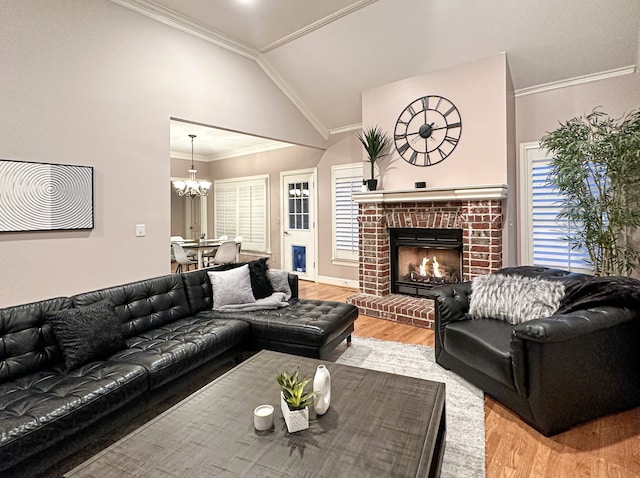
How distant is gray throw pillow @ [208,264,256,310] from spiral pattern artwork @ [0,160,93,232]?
1.34 m

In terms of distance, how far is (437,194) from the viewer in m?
4.33

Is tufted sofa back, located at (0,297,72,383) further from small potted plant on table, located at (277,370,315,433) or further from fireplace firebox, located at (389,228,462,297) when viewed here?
fireplace firebox, located at (389,228,462,297)

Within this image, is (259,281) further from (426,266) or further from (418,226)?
(426,266)

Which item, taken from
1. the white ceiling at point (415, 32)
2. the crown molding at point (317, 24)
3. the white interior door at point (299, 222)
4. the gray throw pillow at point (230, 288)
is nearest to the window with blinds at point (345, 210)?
the white interior door at point (299, 222)

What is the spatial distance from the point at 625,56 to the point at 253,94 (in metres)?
4.28

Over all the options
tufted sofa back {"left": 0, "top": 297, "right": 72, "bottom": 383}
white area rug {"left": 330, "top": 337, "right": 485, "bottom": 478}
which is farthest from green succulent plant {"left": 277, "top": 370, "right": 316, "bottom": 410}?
tufted sofa back {"left": 0, "top": 297, "right": 72, "bottom": 383}

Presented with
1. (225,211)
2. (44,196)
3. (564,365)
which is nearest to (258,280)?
(44,196)

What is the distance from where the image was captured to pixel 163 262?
402 centimetres

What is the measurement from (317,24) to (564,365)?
4222 mm

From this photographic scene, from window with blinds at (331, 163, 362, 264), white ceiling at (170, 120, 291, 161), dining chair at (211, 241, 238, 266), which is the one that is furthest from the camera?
white ceiling at (170, 120, 291, 161)

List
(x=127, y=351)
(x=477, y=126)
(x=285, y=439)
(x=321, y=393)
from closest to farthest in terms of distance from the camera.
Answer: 1. (x=285, y=439)
2. (x=321, y=393)
3. (x=127, y=351)
4. (x=477, y=126)

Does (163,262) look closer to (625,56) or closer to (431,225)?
(431,225)

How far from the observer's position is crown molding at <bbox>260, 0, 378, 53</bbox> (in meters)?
3.89

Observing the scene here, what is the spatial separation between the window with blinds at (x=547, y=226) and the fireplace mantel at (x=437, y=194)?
0.61 m
